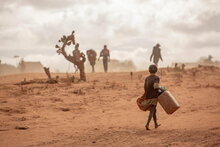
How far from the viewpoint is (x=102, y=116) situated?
31.7 ft

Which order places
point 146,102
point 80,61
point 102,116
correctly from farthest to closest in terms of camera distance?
point 80,61
point 102,116
point 146,102

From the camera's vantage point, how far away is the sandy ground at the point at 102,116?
6.34m

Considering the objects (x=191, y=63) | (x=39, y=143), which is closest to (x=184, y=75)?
(x=39, y=143)

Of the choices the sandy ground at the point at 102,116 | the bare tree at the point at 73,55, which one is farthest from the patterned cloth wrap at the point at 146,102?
the bare tree at the point at 73,55

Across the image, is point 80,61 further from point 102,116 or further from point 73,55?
point 102,116

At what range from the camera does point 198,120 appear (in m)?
8.06

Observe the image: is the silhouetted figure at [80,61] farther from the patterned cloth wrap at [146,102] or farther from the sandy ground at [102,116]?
the patterned cloth wrap at [146,102]

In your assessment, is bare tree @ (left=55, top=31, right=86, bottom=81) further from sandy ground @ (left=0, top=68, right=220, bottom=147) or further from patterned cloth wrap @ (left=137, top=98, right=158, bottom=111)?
patterned cloth wrap @ (left=137, top=98, right=158, bottom=111)

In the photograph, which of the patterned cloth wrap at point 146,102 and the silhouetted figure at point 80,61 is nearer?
the patterned cloth wrap at point 146,102

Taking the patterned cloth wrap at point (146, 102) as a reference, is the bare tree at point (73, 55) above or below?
above

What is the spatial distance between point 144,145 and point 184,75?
1289cm

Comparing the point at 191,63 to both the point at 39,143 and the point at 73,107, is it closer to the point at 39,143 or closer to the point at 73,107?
the point at 73,107

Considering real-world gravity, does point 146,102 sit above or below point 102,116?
above

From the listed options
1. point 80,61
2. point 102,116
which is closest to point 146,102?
point 102,116
